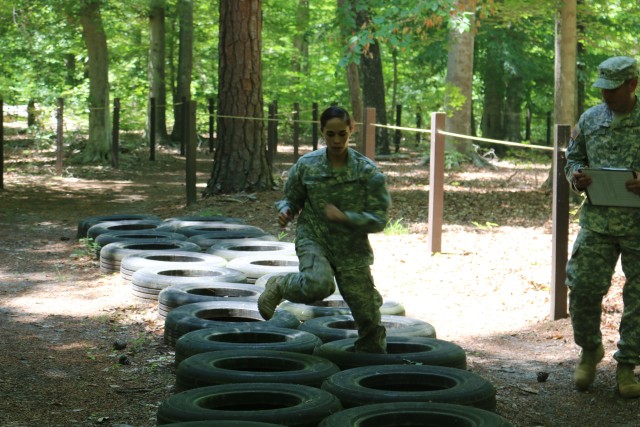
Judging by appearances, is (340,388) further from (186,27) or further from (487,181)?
(186,27)

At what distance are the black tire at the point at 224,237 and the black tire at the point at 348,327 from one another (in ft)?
12.0

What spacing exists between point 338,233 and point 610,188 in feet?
4.97

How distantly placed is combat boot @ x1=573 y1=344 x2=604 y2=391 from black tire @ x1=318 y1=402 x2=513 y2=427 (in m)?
1.49

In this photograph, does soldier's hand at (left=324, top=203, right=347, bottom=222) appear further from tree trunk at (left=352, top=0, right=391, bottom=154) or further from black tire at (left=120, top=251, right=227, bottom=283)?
tree trunk at (left=352, top=0, right=391, bottom=154)

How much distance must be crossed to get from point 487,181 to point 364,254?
12.9 m

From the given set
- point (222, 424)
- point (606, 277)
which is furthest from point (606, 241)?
point (222, 424)

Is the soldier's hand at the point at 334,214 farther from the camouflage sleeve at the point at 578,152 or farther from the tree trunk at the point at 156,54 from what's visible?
the tree trunk at the point at 156,54

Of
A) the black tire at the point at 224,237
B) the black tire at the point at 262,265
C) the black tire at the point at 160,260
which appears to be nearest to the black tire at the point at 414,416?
the black tire at the point at 262,265

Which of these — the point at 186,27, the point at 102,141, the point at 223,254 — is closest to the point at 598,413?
the point at 223,254

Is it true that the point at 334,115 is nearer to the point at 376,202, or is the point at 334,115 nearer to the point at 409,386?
the point at 376,202

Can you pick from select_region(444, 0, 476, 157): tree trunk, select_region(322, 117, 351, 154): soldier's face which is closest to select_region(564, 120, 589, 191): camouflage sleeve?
select_region(322, 117, 351, 154): soldier's face

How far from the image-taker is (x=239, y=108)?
591 inches

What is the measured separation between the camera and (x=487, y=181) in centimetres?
1775

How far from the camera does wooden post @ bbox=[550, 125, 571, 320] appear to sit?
6.93 metres
